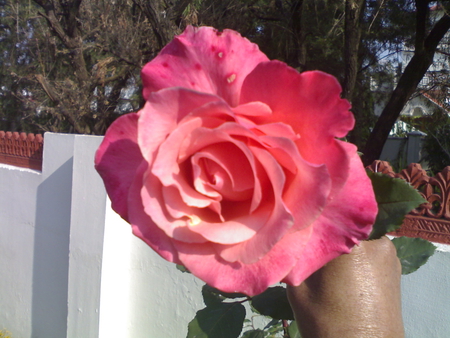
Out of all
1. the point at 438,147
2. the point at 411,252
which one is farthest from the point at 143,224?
the point at 438,147

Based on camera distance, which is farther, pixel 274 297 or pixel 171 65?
pixel 274 297

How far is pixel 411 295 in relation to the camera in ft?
5.98

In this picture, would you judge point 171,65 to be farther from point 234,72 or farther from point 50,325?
point 50,325

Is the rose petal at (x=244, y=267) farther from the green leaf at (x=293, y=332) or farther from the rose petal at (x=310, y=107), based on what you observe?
the green leaf at (x=293, y=332)

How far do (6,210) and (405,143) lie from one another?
24.0ft

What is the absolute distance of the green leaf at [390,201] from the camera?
1.47 ft

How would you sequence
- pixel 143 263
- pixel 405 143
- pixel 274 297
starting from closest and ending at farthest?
pixel 274 297
pixel 143 263
pixel 405 143

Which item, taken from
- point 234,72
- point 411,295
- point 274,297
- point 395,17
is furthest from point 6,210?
point 395,17

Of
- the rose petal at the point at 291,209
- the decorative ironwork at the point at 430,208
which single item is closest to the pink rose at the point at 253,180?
the rose petal at the point at 291,209

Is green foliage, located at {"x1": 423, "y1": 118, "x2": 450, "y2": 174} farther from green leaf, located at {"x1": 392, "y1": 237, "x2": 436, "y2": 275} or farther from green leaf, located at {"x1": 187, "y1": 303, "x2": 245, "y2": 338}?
green leaf, located at {"x1": 187, "y1": 303, "x2": 245, "y2": 338}

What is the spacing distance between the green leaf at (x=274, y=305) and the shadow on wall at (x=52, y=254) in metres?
2.61

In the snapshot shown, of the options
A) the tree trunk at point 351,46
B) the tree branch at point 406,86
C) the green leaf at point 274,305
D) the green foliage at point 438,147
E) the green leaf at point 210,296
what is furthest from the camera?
the green foliage at point 438,147

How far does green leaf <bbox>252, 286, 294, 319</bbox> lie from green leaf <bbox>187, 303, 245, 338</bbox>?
63 millimetres

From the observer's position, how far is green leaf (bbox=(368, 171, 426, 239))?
0.45m
